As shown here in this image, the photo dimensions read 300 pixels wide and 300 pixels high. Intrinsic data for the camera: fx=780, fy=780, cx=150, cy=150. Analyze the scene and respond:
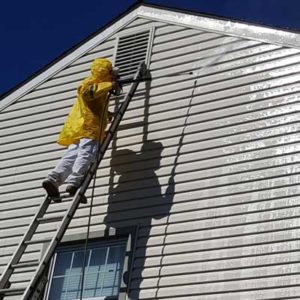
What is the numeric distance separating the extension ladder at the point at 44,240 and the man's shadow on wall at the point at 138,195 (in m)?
0.49

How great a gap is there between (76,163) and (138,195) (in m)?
0.95

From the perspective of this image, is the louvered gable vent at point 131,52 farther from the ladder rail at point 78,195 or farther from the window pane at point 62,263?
the window pane at point 62,263

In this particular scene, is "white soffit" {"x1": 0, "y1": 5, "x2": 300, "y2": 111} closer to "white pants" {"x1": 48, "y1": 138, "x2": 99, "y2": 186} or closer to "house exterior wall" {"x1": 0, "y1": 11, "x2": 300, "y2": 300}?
"house exterior wall" {"x1": 0, "y1": 11, "x2": 300, "y2": 300}

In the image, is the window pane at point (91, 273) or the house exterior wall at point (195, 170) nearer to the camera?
the house exterior wall at point (195, 170)

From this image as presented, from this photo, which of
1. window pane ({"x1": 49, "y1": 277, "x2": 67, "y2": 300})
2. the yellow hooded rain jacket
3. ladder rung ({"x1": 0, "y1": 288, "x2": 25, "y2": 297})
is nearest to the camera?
ladder rung ({"x1": 0, "y1": 288, "x2": 25, "y2": 297})

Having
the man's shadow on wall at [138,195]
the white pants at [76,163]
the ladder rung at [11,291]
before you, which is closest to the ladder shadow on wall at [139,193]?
the man's shadow on wall at [138,195]

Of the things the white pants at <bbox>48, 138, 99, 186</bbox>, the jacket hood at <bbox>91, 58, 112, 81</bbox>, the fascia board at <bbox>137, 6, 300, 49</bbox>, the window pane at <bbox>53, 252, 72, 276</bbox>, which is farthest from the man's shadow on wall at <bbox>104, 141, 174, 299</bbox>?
the fascia board at <bbox>137, 6, 300, 49</bbox>

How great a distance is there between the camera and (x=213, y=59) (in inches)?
368

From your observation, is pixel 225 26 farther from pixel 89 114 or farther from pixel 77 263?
pixel 77 263

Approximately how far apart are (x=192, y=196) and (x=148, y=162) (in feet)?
2.77


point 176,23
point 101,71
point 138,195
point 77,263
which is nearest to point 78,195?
point 138,195

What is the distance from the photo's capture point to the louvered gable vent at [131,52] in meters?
10.1

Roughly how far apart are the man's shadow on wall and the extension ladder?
0.49m

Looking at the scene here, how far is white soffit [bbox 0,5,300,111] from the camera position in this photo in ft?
29.5
